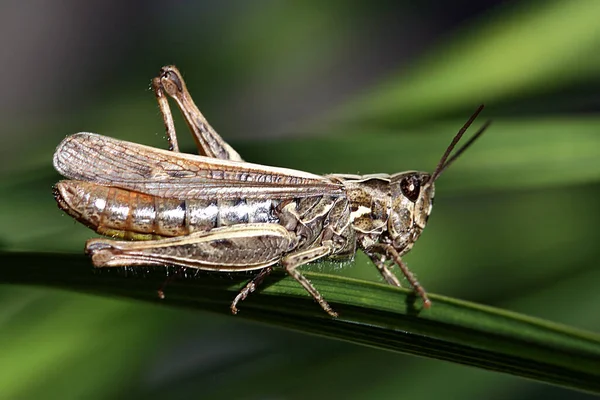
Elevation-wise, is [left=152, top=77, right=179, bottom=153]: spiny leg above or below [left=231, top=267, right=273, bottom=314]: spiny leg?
above

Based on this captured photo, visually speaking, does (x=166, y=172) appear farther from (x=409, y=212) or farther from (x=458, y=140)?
(x=458, y=140)

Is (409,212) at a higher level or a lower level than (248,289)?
higher

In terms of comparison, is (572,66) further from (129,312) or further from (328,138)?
(129,312)

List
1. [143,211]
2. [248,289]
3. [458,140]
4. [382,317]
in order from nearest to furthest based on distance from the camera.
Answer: [382,317]
[248,289]
[458,140]
[143,211]

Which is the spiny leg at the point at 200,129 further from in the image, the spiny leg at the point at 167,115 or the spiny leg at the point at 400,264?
the spiny leg at the point at 400,264

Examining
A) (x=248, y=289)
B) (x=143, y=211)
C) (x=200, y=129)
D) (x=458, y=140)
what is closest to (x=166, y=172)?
(x=143, y=211)

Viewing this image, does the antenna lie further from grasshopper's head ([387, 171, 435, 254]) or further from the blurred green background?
the blurred green background

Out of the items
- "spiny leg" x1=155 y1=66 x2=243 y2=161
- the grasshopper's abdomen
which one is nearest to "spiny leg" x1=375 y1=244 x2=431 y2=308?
the grasshopper's abdomen
